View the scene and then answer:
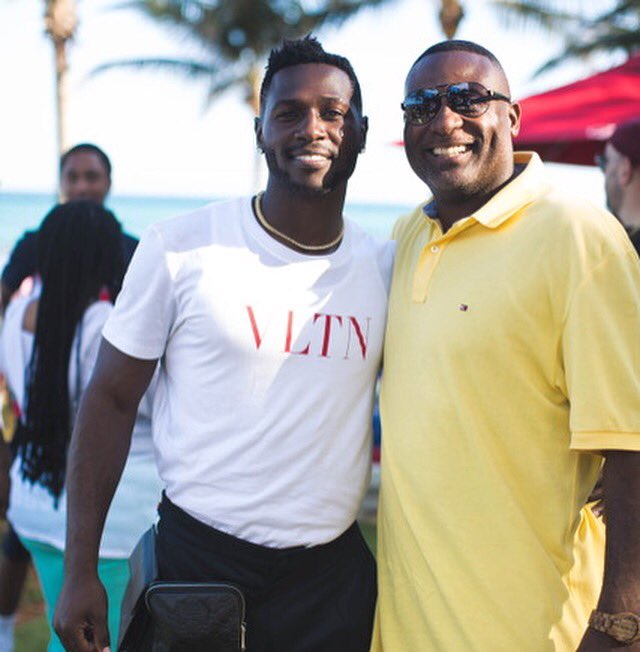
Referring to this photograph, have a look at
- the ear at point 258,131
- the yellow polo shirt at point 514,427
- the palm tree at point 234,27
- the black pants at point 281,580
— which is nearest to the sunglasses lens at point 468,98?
the yellow polo shirt at point 514,427

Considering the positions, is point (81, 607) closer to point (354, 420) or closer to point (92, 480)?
point (92, 480)

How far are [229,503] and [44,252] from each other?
1.51 metres

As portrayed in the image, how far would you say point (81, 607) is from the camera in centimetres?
229

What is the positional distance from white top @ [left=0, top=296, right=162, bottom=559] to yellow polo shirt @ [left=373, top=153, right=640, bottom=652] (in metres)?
1.10

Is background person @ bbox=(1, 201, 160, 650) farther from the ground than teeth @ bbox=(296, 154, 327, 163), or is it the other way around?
teeth @ bbox=(296, 154, 327, 163)

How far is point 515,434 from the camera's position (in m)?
2.16

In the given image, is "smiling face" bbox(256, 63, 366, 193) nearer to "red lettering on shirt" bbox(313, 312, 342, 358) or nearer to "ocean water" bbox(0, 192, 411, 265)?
"red lettering on shirt" bbox(313, 312, 342, 358)

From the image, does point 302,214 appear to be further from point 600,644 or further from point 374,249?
point 600,644

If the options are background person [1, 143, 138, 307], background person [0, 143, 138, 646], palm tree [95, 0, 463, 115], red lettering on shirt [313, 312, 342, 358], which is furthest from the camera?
palm tree [95, 0, 463, 115]

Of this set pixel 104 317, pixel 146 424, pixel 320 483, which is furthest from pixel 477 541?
pixel 104 317

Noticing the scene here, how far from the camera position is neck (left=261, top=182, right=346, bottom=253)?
2.48 meters

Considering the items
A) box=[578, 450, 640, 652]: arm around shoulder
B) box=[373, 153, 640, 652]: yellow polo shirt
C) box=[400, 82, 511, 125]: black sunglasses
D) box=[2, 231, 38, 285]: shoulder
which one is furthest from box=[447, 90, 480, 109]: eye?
box=[2, 231, 38, 285]: shoulder

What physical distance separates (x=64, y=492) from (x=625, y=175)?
240cm

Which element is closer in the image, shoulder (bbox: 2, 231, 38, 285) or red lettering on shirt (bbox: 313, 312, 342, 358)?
red lettering on shirt (bbox: 313, 312, 342, 358)
